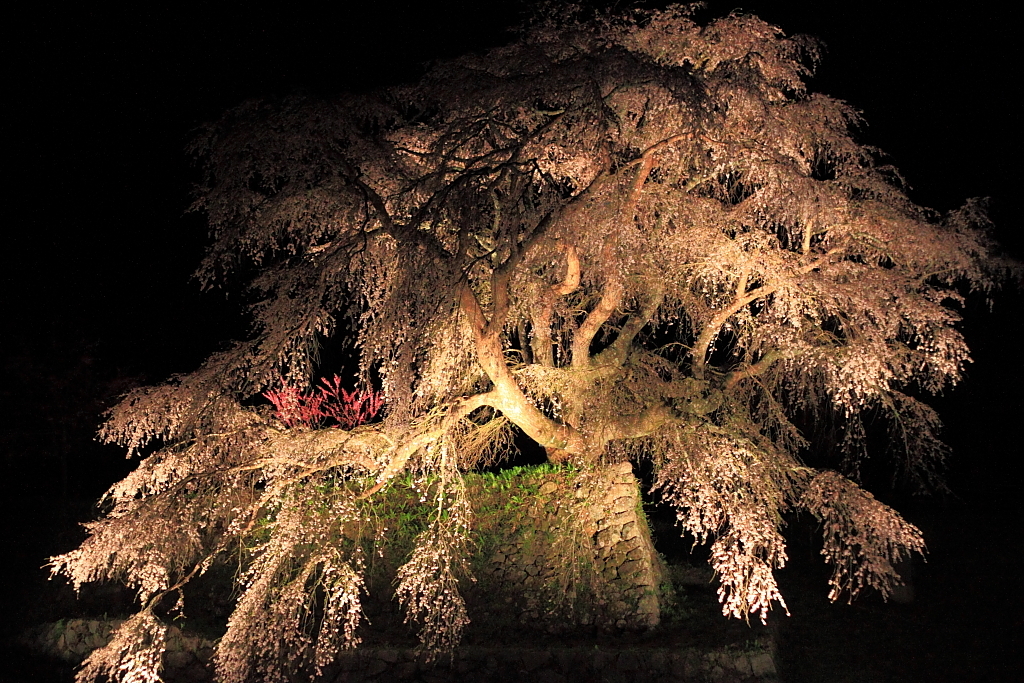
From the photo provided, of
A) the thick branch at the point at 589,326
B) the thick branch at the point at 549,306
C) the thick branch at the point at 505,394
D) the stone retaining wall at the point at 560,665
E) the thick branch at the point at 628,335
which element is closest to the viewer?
the thick branch at the point at 505,394

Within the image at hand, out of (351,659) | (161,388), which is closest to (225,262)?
(161,388)

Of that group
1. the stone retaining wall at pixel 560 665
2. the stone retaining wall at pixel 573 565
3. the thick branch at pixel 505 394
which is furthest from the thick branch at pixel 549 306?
the stone retaining wall at pixel 560 665

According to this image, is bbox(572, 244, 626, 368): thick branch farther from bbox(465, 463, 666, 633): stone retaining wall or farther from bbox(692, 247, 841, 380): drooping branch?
bbox(465, 463, 666, 633): stone retaining wall

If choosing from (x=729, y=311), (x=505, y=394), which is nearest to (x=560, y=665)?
(x=505, y=394)

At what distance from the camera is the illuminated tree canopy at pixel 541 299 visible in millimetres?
5152

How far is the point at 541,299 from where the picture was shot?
5762mm

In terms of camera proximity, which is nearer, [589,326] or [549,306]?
[549,306]

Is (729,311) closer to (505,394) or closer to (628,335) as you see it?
(628,335)

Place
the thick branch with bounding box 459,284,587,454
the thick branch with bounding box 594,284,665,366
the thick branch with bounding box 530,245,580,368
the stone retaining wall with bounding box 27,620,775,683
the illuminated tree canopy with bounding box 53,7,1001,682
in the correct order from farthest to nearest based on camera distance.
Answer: the thick branch with bounding box 594,284,665,366, the stone retaining wall with bounding box 27,620,775,683, the thick branch with bounding box 530,245,580,368, the thick branch with bounding box 459,284,587,454, the illuminated tree canopy with bounding box 53,7,1001,682

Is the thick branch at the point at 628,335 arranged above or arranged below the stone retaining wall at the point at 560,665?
above

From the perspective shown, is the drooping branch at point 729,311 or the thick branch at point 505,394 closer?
the thick branch at point 505,394

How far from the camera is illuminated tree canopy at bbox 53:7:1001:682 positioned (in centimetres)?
515

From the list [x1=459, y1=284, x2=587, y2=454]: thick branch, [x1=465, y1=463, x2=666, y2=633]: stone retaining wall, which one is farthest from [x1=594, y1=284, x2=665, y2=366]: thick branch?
[x1=465, y1=463, x2=666, y2=633]: stone retaining wall

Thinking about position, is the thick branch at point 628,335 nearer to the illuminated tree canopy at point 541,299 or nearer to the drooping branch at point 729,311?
the illuminated tree canopy at point 541,299
